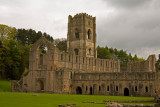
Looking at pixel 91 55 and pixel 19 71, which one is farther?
pixel 91 55

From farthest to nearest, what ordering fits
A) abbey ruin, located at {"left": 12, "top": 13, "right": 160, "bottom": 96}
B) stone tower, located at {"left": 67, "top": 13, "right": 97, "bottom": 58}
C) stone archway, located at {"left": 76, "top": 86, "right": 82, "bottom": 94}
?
stone tower, located at {"left": 67, "top": 13, "right": 97, "bottom": 58} < stone archway, located at {"left": 76, "top": 86, "right": 82, "bottom": 94} < abbey ruin, located at {"left": 12, "top": 13, "right": 160, "bottom": 96}

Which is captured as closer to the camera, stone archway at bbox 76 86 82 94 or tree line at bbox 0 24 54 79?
stone archway at bbox 76 86 82 94

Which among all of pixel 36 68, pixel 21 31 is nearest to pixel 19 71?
pixel 36 68

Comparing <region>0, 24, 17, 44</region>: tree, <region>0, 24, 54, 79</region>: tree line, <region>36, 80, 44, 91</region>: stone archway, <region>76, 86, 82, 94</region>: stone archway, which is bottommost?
<region>76, 86, 82, 94</region>: stone archway

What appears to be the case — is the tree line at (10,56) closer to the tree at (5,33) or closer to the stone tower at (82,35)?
the tree at (5,33)

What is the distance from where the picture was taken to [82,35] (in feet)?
295

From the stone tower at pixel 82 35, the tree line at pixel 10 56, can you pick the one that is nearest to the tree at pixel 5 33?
the tree line at pixel 10 56

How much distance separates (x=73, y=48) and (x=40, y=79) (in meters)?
24.4

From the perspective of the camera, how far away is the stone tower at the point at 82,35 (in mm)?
89812

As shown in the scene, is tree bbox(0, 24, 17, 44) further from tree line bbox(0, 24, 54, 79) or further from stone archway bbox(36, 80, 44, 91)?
stone archway bbox(36, 80, 44, 91)

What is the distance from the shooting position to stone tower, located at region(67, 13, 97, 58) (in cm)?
8981

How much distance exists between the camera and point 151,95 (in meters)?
57.5

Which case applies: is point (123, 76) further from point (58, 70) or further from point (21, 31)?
point (21, 31)

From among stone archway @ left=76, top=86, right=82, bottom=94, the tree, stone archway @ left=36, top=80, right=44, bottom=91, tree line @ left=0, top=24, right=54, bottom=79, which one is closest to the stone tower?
tree line @ left=0, top=24, right=54, bottom=79
